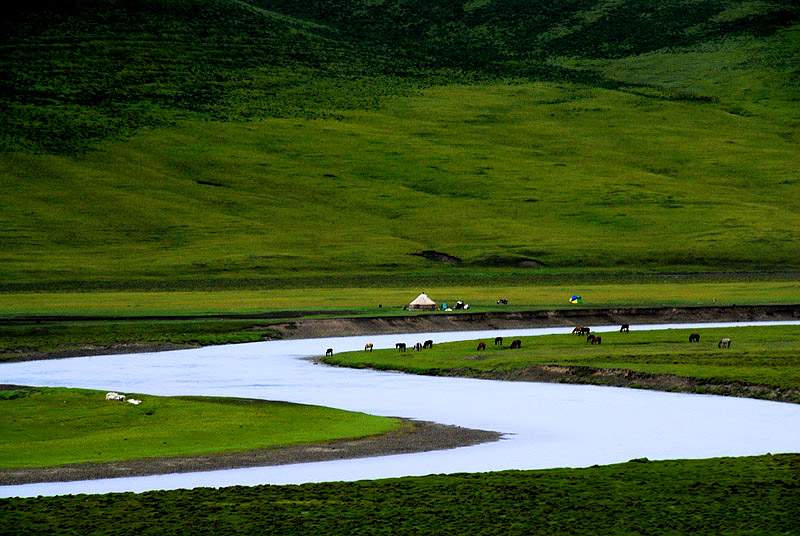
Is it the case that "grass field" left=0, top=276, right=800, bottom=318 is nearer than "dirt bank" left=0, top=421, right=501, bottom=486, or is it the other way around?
"dirt bank" left=0, top=421, right=501, bottom=486

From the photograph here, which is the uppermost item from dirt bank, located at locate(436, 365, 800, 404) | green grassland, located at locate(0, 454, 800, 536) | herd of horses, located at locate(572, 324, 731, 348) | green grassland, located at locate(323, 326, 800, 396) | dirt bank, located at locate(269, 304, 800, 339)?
dirt bank, located at locate(269, 304, 800, 339)

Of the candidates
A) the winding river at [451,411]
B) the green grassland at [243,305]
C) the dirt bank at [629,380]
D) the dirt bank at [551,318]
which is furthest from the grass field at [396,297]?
the dirt bank at [629,380]

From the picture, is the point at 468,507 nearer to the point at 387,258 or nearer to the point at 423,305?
the point at 423,305

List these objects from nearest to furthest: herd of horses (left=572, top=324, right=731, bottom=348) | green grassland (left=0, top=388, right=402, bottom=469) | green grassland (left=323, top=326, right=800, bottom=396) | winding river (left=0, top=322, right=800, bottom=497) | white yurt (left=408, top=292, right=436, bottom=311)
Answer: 1. winding river (left=0, top=322, right=800, bottom=497)
2. green grassland (left=0, top=388, right=402, bottom=469)
3. green grassland (left=323, top=326, right=800, bottom=396)
4. herd of horses (left=572, top=324, right=731, bottom=348)
5. white yurt (left=408, top=292, right=436, bottom=311)

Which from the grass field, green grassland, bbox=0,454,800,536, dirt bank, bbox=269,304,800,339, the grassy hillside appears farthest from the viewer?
A: the grassy hillside

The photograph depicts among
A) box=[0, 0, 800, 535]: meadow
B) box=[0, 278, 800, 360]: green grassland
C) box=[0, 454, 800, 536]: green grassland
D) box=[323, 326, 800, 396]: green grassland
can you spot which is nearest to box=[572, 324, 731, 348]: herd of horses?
box=[323, 326, 800, 396]: green grassland

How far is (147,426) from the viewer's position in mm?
32656

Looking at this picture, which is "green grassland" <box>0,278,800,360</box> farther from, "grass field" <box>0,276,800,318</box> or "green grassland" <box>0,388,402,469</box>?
"green grassland" <box>0,388,402,469</box>

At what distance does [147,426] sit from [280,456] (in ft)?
19.9

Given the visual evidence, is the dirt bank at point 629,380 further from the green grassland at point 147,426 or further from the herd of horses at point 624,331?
the green grassland at point 147,426

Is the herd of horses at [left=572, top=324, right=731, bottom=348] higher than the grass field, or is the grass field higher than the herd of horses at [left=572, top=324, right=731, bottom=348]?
the grass field

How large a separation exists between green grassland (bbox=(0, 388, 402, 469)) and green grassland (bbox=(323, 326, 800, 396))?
13949 mm

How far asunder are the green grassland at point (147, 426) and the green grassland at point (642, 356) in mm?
13949

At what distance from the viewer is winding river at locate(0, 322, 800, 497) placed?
26.9 metres
